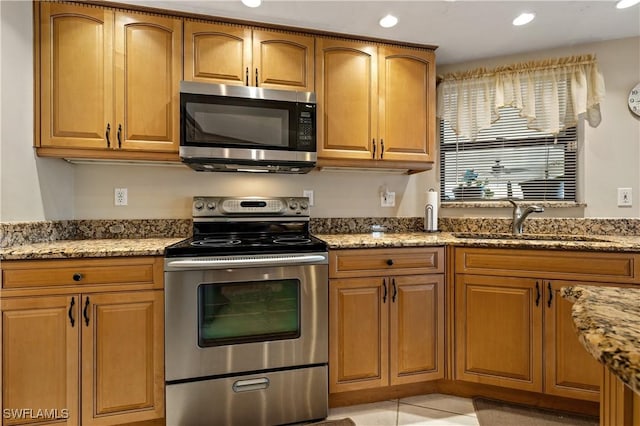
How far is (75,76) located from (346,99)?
1.57 meters

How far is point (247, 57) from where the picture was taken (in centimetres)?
192

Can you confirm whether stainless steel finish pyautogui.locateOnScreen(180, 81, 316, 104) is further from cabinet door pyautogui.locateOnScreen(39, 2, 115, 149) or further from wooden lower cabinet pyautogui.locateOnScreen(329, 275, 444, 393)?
wooden lower cabinet pyautogui.locateOnScreen(329, 275, 444, 393)

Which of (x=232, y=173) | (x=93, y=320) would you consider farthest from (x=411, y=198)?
(x=93, y=320)

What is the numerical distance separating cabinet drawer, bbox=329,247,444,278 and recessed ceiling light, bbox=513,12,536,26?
1.49 meters

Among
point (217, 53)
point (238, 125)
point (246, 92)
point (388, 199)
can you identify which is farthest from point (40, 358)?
point (388, 199)

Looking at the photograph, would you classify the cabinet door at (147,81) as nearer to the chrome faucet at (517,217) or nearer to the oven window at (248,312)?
the oven window at (248,312)

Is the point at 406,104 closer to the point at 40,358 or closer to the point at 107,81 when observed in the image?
the point at 107,81

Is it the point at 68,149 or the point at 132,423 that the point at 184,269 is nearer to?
the point at 132,423

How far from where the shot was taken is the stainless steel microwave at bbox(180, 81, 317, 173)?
5.81 ft

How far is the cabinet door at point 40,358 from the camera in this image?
1401 millimetres

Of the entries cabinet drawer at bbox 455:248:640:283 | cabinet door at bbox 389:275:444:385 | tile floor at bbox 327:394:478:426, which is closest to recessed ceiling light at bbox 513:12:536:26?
cabinet drawer at bbox 455:248:640:283

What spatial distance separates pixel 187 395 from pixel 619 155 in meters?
3.13
